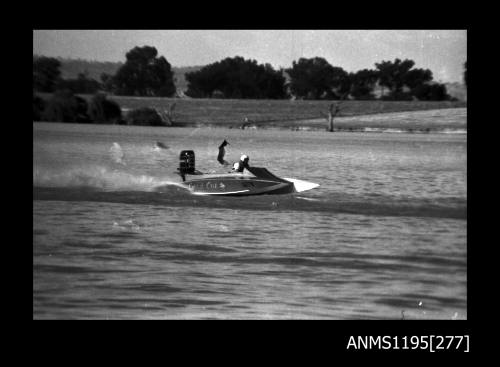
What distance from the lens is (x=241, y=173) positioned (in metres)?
14.3

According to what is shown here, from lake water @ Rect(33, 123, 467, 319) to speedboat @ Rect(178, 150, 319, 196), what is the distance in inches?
6.4

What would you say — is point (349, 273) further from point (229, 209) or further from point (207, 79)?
point (207, 79)

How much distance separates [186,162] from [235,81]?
5.59 ft

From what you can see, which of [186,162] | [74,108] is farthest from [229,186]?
[74,108]

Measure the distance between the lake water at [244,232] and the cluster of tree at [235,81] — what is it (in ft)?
4.49

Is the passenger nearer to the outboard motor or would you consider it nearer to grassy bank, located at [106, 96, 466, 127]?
the outboard motor

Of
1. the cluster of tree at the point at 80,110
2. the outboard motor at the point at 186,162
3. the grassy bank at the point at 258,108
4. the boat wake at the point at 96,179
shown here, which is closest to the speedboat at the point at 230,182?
the outboard motor at the point at 186,162

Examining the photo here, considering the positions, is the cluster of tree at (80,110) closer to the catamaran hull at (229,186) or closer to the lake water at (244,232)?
the lake water at (244,232)

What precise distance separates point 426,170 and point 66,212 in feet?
25.8

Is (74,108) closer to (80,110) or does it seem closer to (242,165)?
(80,110)

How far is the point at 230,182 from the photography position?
14.4 metres

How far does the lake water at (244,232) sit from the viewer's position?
9102 mm

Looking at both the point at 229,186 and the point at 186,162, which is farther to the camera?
the point at 229,186
